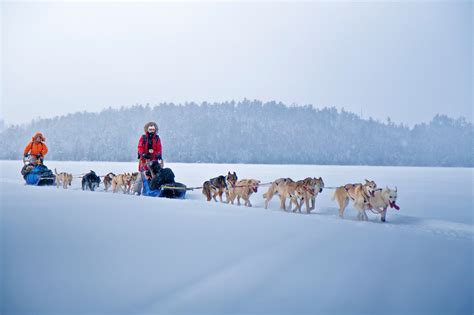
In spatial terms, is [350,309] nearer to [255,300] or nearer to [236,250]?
[255,300]

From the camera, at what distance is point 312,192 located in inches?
280

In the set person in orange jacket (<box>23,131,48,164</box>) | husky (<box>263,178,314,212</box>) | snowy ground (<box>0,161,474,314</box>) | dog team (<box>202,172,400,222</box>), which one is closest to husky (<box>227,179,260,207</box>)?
dog team (<box>202,172,400,222</box>)

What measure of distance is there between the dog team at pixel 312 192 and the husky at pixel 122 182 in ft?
9.45

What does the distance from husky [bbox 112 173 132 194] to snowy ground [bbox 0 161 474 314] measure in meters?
5.69

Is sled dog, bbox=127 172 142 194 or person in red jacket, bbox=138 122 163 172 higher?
person in red jacket, bbox=138 122 163 172

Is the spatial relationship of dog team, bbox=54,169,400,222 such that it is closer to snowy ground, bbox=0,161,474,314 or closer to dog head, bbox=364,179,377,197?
dog head, bbox=364,179,377,197

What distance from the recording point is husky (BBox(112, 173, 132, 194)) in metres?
10.6

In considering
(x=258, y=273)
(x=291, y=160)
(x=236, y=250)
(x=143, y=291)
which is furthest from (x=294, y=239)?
(x=291, y=160)

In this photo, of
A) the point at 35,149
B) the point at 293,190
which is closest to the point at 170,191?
the point at 293,190

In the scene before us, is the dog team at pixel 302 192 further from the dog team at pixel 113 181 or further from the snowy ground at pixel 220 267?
the snowy ground at pixel 220 267

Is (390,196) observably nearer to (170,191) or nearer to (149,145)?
Result: (170,191)

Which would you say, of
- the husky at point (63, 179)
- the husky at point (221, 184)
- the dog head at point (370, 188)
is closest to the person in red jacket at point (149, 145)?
the husky at point (221, 184)

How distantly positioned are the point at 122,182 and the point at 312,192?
6113 millimetres

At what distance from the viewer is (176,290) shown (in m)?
2.55
